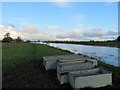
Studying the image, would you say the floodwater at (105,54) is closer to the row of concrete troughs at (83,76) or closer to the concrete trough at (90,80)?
the row of concrete troughs at (83,76)

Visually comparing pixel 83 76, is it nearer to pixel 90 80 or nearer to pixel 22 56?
pixel 90 80

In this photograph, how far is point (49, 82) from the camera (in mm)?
10148

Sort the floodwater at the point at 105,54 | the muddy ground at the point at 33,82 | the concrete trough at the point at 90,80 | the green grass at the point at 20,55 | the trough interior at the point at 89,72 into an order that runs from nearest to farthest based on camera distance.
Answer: the concrete trough at the point at 90,80 < the muddy ground at the point at 33,82 < the trough interior at the point at 89,72 < the green grass at the point at 20,55 < the floodwater at the point at 105,54

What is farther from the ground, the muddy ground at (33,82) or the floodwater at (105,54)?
the muddy ground at (33,82)

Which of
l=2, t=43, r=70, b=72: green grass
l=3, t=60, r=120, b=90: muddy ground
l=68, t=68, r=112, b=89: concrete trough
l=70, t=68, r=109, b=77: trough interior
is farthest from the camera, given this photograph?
l=2, t=43, r=70, b=72: green grass

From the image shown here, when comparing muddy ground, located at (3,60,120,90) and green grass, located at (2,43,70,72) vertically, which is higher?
green grass, located at (2,43,70,72)

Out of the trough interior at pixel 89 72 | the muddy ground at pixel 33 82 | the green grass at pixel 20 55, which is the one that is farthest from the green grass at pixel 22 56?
the trough interior at pixel 89 72

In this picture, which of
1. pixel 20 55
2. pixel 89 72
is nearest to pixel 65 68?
pixel 89 72

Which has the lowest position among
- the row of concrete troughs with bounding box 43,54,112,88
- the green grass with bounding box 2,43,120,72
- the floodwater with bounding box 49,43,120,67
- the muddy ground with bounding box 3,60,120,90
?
the floodwater with bounding box 49,43,120,67

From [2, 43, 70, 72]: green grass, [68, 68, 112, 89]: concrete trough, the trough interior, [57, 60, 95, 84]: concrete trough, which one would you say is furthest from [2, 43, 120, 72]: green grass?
[68, 68, 112, 89]: concrete trough

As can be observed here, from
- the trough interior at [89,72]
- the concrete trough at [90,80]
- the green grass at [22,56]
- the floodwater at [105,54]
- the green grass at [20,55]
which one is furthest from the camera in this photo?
the floodwater at [105,54]

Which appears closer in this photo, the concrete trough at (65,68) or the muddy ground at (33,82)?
the muddy ground at (33,82)

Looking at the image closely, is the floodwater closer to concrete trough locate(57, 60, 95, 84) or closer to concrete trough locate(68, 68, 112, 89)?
concrete trough locate(57, 60, 95, 84)

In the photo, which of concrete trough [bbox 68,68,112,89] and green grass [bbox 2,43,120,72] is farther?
green grass [bbox 2,43,120,72]
